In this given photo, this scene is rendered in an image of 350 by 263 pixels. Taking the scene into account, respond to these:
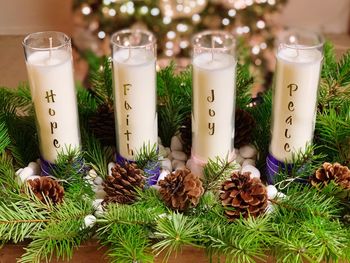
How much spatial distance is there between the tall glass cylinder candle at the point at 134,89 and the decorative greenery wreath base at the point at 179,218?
0.03 meters

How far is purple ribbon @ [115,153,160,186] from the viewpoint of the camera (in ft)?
2.63

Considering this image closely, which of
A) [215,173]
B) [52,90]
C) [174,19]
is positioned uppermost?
[52,90]

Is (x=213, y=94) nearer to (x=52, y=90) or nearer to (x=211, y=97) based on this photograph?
(x=211, y=97)

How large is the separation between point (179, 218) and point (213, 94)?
0.56 ft

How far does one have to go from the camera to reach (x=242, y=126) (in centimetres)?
88

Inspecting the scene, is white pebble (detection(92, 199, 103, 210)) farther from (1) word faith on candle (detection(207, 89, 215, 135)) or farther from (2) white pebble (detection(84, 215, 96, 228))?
(1) word faith on candle (detection(207, 89, 215, 135))

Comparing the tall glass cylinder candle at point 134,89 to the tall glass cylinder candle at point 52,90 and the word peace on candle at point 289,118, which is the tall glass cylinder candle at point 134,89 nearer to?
the tall glass cylinder candle at point 52,90

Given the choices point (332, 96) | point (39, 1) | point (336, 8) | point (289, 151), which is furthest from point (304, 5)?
point (289, 151)

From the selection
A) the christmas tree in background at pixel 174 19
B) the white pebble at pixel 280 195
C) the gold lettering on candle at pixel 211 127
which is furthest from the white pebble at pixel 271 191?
the christmas tree in background at pixel 174 19

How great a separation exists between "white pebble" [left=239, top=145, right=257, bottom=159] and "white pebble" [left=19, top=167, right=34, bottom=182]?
32cm

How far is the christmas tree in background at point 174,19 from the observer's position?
76.5 inches

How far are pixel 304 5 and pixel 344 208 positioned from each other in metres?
2.02

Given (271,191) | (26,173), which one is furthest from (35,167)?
(271,191)

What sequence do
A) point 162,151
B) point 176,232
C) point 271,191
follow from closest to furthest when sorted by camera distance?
1. point 176,232
2. point 271,191
3. point 162,151
